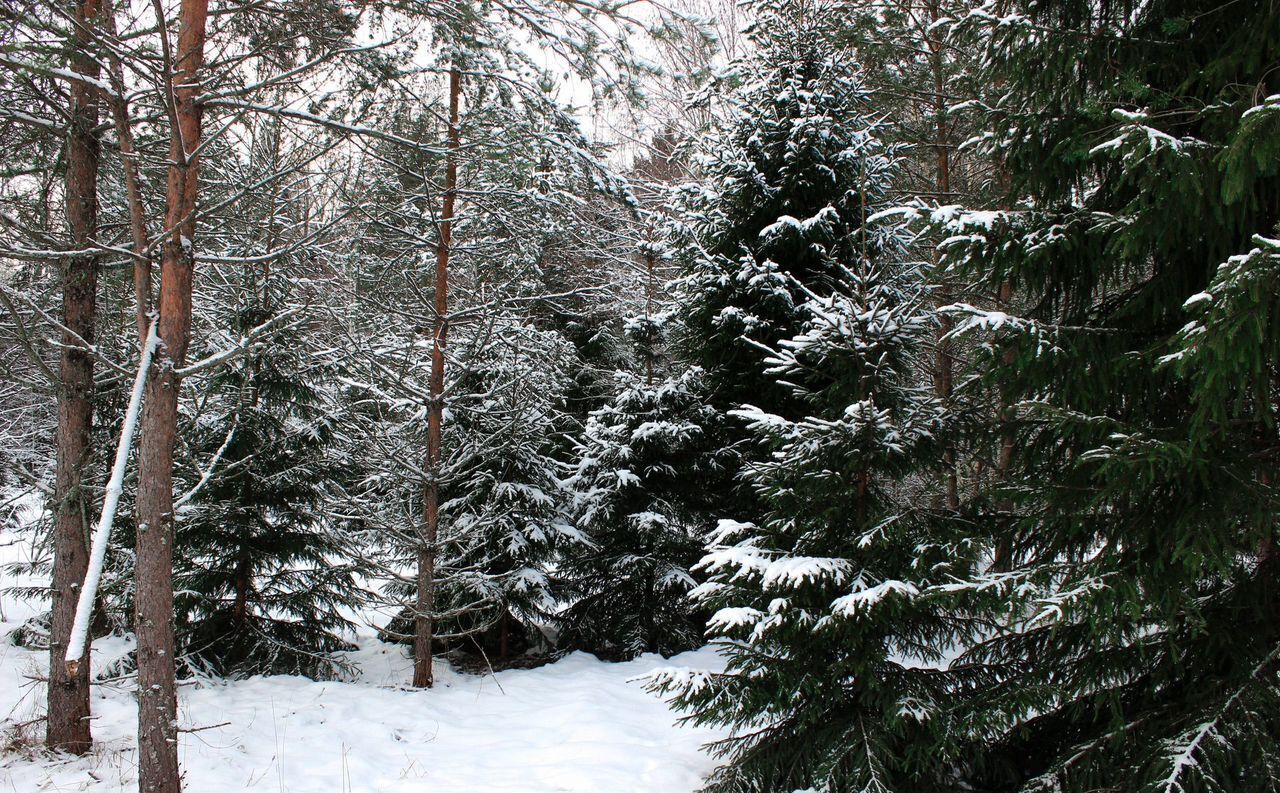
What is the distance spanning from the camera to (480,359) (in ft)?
28.9

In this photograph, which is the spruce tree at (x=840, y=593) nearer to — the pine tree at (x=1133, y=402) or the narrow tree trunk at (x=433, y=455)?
the pine tree at (x=1133, y=402)

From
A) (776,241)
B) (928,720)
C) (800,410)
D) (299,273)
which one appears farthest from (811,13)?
(928,720)

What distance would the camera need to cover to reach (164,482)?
3979 millimetres

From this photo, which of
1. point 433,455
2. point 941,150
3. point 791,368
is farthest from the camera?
point 941,150

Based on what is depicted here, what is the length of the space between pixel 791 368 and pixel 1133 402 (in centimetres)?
215

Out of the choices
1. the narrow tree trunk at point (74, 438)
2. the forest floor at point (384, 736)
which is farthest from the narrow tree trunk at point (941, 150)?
the narrow tree trunk at point (74, 438)

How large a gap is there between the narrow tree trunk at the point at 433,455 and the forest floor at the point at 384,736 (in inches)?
19.4

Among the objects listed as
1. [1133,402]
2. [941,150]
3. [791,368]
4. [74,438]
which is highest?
[941,150]

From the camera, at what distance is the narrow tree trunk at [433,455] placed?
303 inches

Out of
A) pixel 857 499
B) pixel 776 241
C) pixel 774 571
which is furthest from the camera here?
pixel 776 241

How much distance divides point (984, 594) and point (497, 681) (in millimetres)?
5927

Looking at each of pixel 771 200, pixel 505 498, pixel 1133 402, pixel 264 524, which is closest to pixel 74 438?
pixel 264 524

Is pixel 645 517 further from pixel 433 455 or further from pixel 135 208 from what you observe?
→ pixel 135 208

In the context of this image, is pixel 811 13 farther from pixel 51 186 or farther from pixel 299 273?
pixel 51 186
